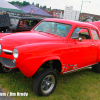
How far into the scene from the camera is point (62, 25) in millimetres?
3740

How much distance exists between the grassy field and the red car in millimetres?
322

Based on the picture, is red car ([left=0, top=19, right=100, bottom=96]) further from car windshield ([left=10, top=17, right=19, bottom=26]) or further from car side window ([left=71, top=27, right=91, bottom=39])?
car windshield ([left=10, top=17, right=19, bottom=26])

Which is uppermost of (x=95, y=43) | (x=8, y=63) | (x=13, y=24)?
(x=13, y=24)

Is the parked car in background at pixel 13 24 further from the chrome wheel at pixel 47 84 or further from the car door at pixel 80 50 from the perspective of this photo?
the chrome wheel at pixel 47 84

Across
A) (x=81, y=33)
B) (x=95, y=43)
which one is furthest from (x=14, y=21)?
(x=95, y=43)

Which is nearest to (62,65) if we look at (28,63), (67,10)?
(28,63)

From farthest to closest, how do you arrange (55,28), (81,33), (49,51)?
(81,33) → (55,28) → (49,51)

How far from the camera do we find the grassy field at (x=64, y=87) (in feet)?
10.2

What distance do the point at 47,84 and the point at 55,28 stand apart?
1.72m

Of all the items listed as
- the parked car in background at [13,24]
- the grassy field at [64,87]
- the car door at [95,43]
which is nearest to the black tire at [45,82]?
the grassy field at [64,87]

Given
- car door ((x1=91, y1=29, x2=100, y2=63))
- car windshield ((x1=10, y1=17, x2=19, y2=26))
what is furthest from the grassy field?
car windshield ((x1=10, y1=17, x2=19, y2=26))

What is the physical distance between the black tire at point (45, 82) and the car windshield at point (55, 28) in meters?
1.25

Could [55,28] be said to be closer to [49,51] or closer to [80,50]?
[80,50]

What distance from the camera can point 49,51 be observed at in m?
2.84
